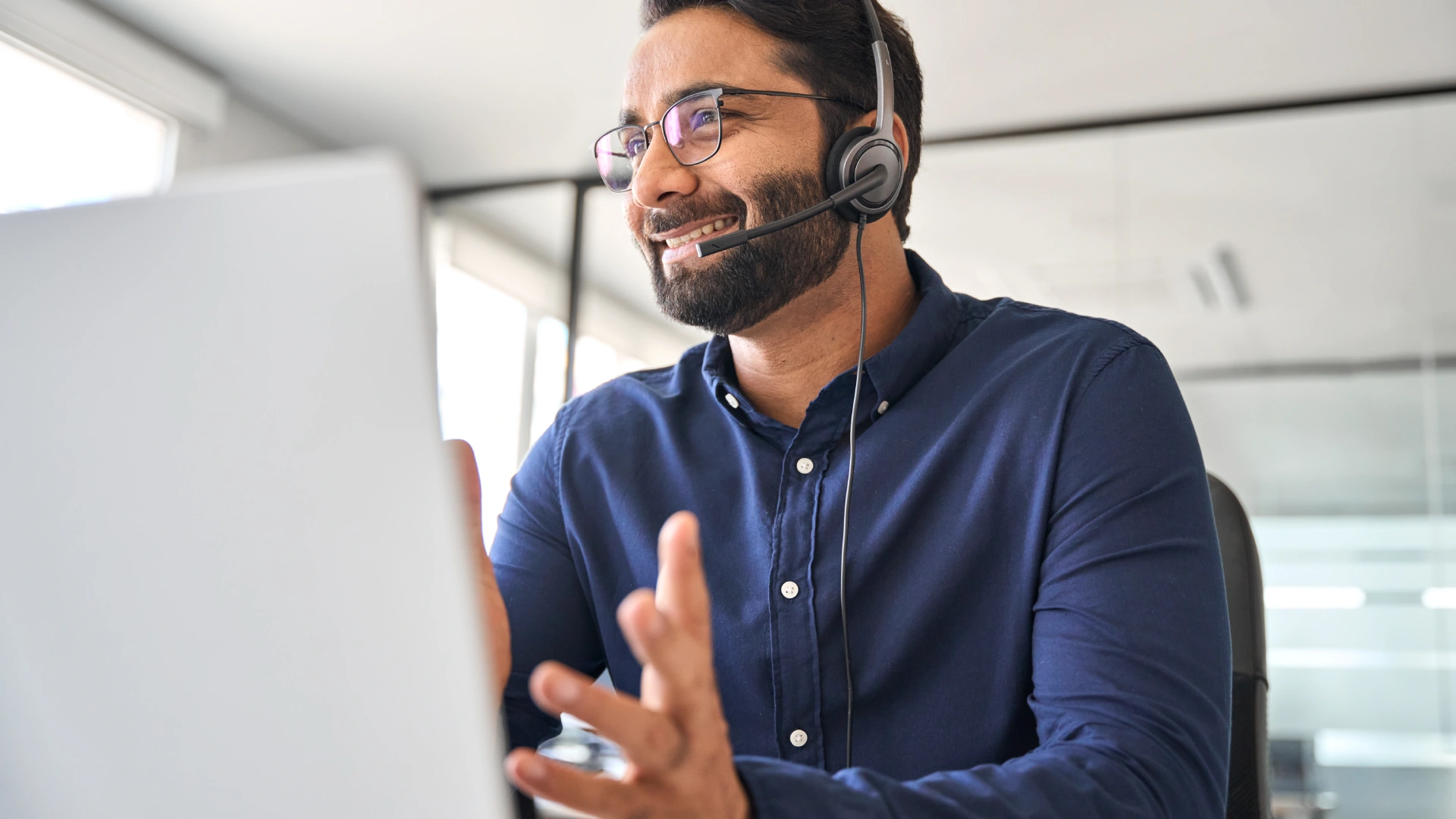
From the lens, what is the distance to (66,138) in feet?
11.2

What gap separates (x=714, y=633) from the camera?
3.43 feet

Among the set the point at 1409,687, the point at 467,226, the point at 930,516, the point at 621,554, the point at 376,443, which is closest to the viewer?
the point at 376,443

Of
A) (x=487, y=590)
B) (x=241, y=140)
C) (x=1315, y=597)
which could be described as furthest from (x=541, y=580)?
(x=241, y=140)

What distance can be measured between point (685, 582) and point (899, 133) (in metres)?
0.99

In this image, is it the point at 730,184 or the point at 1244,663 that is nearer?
the point at 1244,663

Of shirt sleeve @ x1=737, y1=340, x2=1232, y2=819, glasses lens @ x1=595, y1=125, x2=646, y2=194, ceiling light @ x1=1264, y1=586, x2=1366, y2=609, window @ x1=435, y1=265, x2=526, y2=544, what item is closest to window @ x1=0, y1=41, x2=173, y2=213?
window @ x1=435, y1=265, x2=526, y2=544

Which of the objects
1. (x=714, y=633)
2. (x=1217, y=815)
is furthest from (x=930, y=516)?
(x=1217, y=815)

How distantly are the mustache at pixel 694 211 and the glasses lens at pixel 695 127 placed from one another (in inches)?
Answer: 1.8

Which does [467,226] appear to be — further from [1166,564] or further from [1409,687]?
[1166,564]

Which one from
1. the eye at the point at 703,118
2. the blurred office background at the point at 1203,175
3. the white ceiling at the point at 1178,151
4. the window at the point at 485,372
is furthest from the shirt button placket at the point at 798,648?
the window at the point at 485,372

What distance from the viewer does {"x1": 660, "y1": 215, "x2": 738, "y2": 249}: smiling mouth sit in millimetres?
1192

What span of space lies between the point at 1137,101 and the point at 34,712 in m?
3.83

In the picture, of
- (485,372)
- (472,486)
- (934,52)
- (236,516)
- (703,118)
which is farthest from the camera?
(485,372)

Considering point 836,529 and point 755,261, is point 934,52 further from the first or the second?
point 836,529
